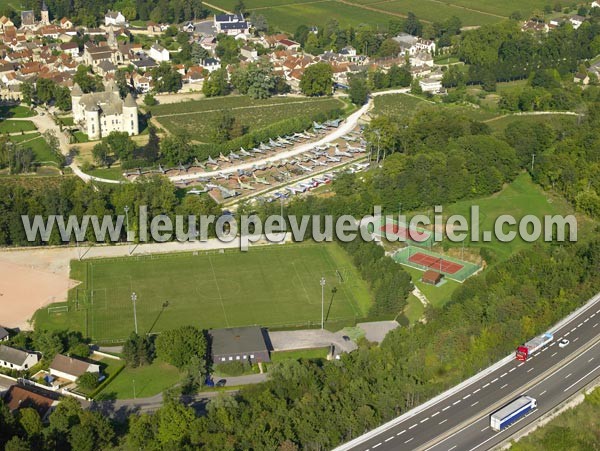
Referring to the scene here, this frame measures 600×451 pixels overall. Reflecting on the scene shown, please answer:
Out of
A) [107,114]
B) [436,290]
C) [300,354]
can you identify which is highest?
[107,114]

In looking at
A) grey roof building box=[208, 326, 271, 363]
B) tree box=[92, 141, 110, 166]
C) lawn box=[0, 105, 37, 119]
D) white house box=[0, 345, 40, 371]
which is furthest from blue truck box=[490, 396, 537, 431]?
lawn box=[0, 105, 37, 119]

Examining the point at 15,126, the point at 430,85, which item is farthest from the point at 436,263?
the point at 15,126

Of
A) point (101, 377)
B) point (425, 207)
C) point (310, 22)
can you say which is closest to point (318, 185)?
point (425, 207)

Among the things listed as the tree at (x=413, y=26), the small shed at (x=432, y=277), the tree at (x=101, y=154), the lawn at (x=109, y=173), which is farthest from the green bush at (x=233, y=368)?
the tree at (x=413, y=26)

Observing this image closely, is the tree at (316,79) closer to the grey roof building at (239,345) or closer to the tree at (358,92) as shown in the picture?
the tree at (358,92)

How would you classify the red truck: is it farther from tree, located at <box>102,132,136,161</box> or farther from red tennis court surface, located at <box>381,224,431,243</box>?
tree, located at <box>102,132,136,161</box>

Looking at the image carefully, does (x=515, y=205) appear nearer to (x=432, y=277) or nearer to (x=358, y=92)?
(x=432, y=277)
